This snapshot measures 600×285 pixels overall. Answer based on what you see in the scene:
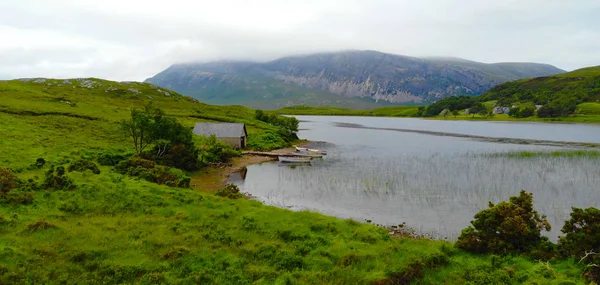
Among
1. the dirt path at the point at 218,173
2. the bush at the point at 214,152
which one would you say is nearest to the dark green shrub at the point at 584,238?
the dirt path at the point at 218,173

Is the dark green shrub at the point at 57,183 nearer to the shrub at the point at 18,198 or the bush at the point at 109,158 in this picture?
the shrub at the point at 18,198

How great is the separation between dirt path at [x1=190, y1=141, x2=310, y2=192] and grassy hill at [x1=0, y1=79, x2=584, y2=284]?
12.1m

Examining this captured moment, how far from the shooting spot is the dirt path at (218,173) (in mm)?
49631

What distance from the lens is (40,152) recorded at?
160 ft

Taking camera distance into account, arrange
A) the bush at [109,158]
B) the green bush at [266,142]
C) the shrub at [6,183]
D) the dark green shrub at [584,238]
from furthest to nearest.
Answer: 1. the green bush at [266,142]
2. the bush at [109,158]
3. the shrub at [6,183]
4. the dark green shrub at [584,238]

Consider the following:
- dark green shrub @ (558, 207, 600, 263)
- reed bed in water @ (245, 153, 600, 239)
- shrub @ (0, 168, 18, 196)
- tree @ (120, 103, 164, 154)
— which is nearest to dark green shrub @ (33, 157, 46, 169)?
shrub @ (0, 168, 18, 196)

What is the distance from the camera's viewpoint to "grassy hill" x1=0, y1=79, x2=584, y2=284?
1916 centimetres

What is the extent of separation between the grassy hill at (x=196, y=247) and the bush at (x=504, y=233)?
1250 mm

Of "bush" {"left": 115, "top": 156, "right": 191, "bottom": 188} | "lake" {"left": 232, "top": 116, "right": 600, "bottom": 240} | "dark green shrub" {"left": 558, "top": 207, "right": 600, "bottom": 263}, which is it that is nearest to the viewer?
"dark green shrub" {"left": 558, "top": 207, "right": 600, "bottom": 263}

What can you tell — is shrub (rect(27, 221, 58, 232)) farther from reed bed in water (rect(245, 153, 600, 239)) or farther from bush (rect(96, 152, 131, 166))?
bush (rect(96, 152, 131, 166))

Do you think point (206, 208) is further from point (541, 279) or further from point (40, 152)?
point (40, 152)

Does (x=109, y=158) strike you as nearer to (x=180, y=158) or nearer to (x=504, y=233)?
(x=180, y=158)

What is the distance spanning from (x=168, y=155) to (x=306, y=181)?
2237 cm

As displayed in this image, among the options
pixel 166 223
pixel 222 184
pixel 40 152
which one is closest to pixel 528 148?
pixel 222 184
